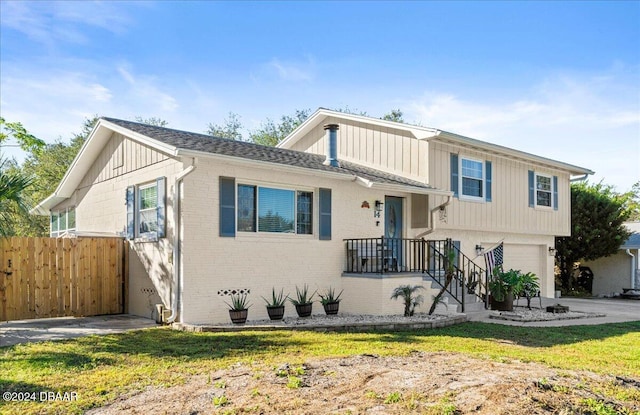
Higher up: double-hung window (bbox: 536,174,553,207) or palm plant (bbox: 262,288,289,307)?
double-hung window (bbox: 536,174,553,207)

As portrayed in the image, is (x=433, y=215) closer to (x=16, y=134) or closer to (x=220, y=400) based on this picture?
(x=16, y=134)

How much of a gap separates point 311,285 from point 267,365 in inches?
225

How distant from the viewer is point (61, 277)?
11.0m

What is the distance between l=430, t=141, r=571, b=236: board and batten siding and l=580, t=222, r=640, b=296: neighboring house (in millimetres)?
4394

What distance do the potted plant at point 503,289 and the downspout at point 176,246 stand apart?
7.90 m

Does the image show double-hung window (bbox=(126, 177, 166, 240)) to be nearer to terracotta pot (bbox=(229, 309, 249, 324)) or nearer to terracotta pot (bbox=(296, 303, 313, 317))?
terracotta pot (bbox=(229, 309, 249, 324))

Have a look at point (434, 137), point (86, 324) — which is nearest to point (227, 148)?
point (86, 324)

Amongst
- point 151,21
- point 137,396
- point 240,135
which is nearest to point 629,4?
point 151,21

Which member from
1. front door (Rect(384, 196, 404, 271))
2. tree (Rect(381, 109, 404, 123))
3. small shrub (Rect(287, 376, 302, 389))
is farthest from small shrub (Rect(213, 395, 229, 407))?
tree (Rect(381, 109, 404, 123))

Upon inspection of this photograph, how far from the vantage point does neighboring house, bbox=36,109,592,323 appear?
34.1 ft

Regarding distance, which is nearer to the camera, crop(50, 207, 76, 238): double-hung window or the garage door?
crop(50, 207, 76, 238): double-hung window

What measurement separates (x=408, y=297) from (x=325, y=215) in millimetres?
2670

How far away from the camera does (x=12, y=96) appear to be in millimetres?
16266

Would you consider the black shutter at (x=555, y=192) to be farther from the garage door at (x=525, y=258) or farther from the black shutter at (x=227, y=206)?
the black shutter at (x=227, y=206)
